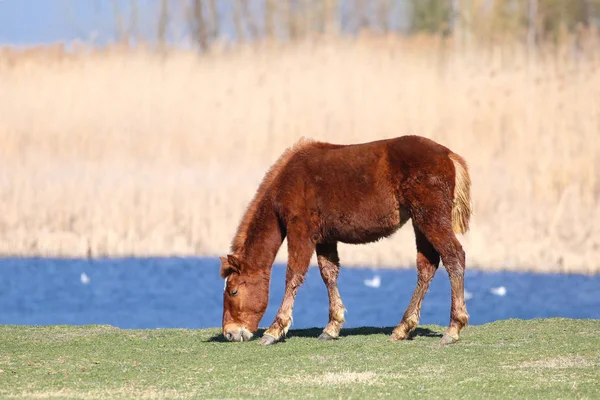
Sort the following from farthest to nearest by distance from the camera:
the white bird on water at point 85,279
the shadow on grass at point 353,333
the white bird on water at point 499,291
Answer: the white bird on water at point 85,279, the white bird on water at point 499,291, the shadow on grass at point 353,333

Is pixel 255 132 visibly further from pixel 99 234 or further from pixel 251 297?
pixel 251 297

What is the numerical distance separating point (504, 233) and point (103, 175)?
26.6 feet

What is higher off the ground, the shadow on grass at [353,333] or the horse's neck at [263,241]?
the horse's neck at [263,241]

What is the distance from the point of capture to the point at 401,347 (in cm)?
1119

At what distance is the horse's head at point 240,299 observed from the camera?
11734mm

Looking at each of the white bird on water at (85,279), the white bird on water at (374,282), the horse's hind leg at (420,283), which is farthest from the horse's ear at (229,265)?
the white bird on water at (85,279)

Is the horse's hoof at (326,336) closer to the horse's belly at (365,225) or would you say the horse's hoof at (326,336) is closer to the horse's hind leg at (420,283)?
the horse's hind leg at (420,283)

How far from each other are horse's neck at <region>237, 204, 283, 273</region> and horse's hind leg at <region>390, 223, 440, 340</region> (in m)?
1.52

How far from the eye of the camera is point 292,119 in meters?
22.6

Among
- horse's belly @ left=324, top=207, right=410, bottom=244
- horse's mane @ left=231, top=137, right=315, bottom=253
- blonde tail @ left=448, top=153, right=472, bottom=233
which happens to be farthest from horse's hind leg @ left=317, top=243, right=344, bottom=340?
blonde tail @ left=448, top=153, right=472, bottom=233

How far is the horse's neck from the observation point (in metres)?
11.9

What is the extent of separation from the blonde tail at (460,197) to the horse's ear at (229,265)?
2.31 meters

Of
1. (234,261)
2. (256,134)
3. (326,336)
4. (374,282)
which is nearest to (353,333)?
(326,336)

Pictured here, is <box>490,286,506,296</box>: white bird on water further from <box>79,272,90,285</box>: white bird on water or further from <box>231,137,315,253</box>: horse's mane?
<box>231,137,315,253</box>: horse's mane
